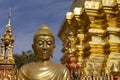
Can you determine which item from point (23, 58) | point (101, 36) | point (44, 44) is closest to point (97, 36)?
point (101, 36)

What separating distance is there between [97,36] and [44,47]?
668 cm

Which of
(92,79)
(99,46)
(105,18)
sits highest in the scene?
(105,18)

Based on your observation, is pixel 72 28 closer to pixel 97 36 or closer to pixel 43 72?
pixel 97 36

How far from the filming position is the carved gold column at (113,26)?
10.3 metres

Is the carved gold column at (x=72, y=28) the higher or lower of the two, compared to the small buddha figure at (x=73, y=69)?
higher

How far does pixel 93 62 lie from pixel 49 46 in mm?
6157

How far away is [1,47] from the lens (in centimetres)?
2194

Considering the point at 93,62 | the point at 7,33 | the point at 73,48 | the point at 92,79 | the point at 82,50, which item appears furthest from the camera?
the point at 7,33

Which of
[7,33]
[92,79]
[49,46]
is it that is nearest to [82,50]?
[92,79]

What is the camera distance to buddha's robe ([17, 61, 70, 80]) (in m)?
4.43

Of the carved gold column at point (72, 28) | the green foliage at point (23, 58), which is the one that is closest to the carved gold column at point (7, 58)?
the carved gold column at point (72, 28)

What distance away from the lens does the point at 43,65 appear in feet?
14.9

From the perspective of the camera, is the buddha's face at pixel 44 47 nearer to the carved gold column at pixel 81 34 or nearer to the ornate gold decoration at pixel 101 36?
the ornate gold decoration at pixel 101 36

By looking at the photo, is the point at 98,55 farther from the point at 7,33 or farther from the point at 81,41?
the point at 7,33
